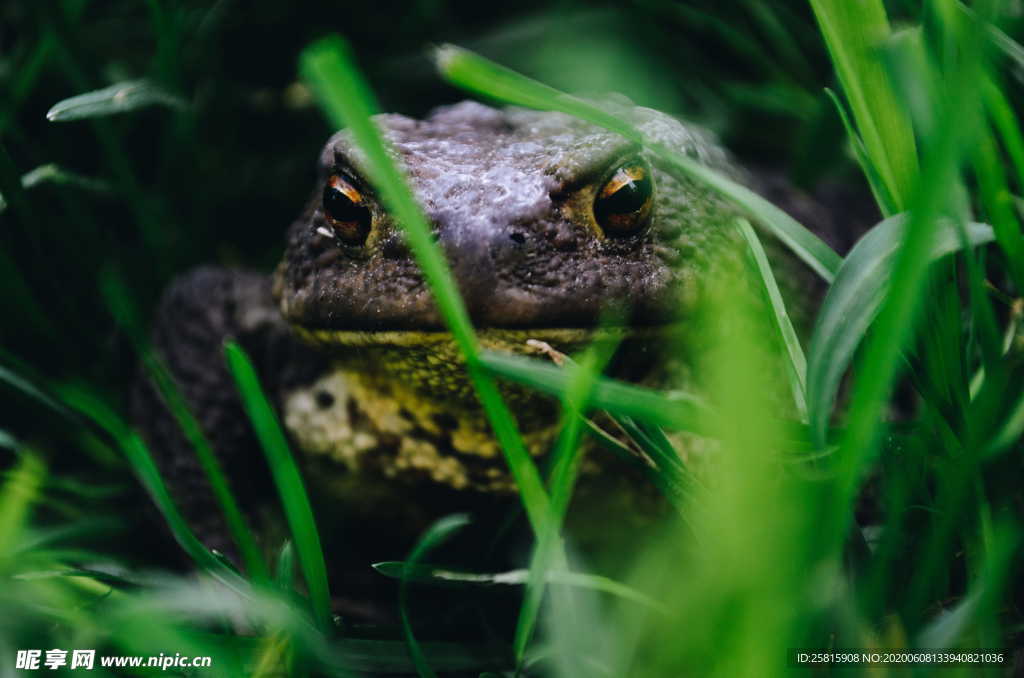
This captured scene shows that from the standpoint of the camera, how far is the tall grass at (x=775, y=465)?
2.52ft

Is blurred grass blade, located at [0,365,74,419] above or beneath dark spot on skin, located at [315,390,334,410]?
above

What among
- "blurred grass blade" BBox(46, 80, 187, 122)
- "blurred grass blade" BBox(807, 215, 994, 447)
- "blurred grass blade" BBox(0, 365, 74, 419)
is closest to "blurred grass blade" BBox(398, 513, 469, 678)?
"blurred grass blade" BBox(807, 215, 994, 447)

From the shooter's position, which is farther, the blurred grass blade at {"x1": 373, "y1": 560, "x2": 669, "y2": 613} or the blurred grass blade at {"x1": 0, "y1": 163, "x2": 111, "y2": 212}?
the blurred grass blade at {"x1": 0, "y1": 163, "x2": 111, "y2": 212}

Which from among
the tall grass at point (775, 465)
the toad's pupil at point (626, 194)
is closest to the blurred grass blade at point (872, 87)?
the tall grass at point (775, 465)

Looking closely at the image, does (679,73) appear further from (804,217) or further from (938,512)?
(938,512)

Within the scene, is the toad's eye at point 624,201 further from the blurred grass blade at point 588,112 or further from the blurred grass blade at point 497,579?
the blurred grass blade at point 497,579

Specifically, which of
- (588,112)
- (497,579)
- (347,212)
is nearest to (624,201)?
(588,112)

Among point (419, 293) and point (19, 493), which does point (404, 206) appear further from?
point (19, 493)

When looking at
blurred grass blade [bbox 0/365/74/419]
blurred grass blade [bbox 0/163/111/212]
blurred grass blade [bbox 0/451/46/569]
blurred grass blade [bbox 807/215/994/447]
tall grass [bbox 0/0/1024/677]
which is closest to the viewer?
tall grass [bbox 0/0/1024/677]

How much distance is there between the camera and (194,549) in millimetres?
1050

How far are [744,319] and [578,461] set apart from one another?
646 millimetres

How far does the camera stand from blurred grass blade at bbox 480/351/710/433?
34.1 inches

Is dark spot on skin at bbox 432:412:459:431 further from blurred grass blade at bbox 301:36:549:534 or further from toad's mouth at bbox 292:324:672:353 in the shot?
blurred grass blade at bbox 301:36:549:534

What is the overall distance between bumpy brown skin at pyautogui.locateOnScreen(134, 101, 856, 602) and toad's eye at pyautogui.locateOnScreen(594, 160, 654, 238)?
0.01 meters
